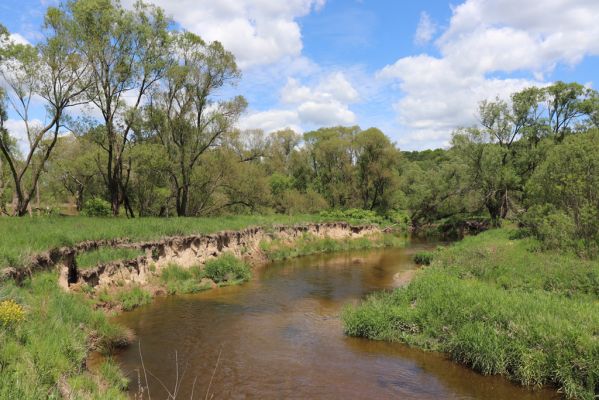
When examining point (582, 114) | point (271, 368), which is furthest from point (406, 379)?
point (582, 114)

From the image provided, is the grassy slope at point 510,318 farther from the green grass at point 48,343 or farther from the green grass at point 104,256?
the green grass at point 104,256

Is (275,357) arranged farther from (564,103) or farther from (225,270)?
(564,103)

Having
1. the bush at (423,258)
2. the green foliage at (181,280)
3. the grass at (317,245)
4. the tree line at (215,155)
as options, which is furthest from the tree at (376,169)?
the green foliage at (181,280)

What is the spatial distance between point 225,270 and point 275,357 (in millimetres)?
10615

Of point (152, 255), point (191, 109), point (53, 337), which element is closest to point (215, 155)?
point (191, 109)

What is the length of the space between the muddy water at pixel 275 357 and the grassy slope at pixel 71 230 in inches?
152

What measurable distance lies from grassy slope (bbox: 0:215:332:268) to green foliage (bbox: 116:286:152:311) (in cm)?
279

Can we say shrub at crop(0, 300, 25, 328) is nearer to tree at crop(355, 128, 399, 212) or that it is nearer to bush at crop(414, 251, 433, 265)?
bush at crop(414, 251, 433, 265)

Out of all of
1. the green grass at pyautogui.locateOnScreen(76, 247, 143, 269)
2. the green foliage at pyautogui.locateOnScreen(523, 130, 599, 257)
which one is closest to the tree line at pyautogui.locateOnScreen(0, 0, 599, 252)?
the green foliage at pyautogui.locateOnScreen(523, 130, 599, 257)

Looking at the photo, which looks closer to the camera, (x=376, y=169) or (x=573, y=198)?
(x=573, y=198)

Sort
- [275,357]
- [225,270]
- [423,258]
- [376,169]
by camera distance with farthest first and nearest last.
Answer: [376,169] → [423,258] → [225,270] → [275,357]

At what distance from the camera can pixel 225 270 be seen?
874 inches

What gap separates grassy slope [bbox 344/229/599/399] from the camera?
9.84 meters

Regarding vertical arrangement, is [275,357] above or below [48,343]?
below
